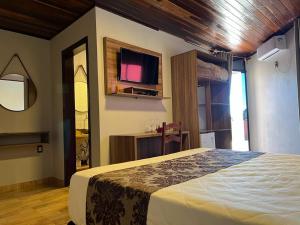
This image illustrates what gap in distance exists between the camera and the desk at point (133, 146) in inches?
107

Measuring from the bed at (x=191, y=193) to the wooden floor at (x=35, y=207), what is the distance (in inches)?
41.0

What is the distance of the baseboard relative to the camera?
11.0ft

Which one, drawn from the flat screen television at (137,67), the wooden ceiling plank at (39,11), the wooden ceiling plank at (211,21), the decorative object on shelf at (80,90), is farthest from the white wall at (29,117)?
the wooden ceiling plank at (211,21)

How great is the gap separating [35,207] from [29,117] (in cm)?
154

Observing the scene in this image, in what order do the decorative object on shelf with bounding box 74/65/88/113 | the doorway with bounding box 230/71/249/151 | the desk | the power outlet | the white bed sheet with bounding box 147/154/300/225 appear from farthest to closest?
the doorway with bounding box 230/71/249/151 < the decorative object on shelf with bounding box 74/65/88/113 < the power outlet < the desk < the white bed sheet with bounding box 147/154/300/225

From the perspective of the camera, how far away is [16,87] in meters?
3.58

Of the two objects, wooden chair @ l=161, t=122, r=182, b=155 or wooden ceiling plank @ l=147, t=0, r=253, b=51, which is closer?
wooden chair @ l=161, t=122, r=182, b=155

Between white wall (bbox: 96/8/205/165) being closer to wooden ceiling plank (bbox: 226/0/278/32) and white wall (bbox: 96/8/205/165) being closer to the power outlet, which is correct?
wooden ceiling plank (bbox: 226/0/278/32)

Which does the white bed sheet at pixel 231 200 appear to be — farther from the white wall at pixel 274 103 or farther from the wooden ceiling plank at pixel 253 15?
the white wall at pixel 274 103

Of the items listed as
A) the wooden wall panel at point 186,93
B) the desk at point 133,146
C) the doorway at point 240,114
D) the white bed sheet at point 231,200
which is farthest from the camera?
the doorway at point 240,114

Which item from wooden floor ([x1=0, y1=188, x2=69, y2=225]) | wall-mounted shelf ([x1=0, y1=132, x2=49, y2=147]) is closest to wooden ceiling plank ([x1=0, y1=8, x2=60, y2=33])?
wall-mounted shelf ([x1=0, y1=132, x2=49, y2=147])

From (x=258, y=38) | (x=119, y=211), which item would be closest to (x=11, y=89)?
(x=119, y=211)

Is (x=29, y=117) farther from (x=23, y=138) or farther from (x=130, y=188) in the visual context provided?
(x=130, y=188)

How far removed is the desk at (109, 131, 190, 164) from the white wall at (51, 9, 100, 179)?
206mm
